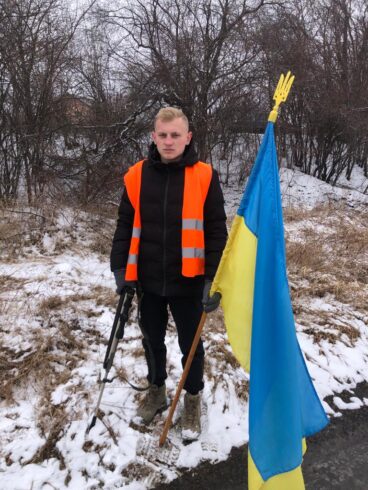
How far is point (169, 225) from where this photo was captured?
2.36 metres

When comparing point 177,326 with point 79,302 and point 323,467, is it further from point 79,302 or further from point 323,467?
point 79,302

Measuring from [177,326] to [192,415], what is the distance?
2.35 feet

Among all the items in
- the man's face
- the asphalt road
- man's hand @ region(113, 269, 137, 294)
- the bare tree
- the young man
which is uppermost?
the bare tree

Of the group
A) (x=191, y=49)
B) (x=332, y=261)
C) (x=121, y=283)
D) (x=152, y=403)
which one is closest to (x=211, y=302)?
(x=121, y=283)

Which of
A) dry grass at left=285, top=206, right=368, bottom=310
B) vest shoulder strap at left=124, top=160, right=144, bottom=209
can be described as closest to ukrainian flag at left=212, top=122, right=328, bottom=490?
vest shoulder strap at left=124, top=160, right=144, bottom=209

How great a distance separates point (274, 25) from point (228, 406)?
1212 centimetres

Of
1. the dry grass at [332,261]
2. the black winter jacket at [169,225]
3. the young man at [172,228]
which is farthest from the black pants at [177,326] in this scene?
the dry grass at [332,261]

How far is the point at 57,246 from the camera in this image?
5.68 m

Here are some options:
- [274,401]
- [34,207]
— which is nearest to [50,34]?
[34,207]

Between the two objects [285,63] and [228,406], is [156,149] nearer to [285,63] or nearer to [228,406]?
[228,406]

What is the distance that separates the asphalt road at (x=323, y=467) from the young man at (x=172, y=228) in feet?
2.44

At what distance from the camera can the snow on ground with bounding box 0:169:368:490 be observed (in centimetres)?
254

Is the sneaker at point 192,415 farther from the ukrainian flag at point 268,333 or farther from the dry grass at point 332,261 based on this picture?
the dry grass at point 332,261

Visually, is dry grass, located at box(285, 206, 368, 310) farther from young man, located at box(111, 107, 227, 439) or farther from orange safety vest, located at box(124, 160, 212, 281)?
orange safety vest, located at box(124, 160, 212, 281)
